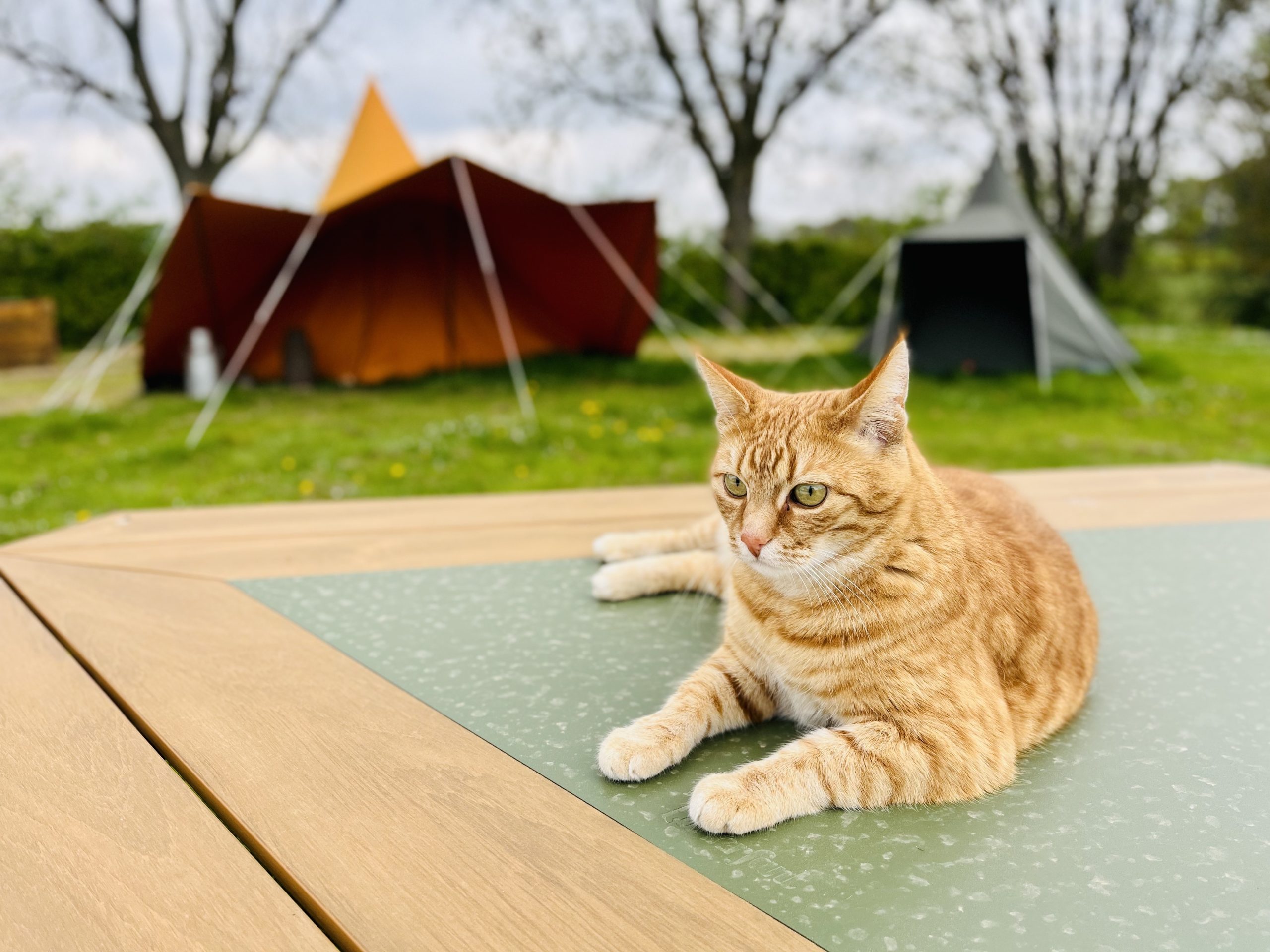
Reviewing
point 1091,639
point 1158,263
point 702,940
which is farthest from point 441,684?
point 1158,263

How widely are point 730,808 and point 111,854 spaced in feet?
1.86

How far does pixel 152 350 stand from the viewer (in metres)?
7.59

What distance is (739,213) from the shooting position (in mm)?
12000

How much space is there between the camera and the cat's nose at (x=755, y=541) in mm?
1183

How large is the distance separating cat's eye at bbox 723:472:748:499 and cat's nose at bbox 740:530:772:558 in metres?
0.09

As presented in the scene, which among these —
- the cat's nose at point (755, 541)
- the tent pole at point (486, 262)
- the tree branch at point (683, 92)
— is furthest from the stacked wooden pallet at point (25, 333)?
the cat's nose at point (755, 541)

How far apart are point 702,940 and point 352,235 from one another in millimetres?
8119

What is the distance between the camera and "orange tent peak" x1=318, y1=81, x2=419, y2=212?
765cm

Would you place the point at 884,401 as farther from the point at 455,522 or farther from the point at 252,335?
the point at 252,335

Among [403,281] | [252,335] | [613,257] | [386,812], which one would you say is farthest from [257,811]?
[403,281]

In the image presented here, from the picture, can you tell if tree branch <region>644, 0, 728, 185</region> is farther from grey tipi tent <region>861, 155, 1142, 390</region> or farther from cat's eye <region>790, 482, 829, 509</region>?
cat's eye <region>790, 482, 829, 509</region>

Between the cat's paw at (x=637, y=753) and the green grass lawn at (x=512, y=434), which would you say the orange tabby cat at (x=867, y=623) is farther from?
the green grass lawn at (x=512, y=434)

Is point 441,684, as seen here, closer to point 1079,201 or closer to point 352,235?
point 352,235

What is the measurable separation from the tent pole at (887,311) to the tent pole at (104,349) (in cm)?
568
